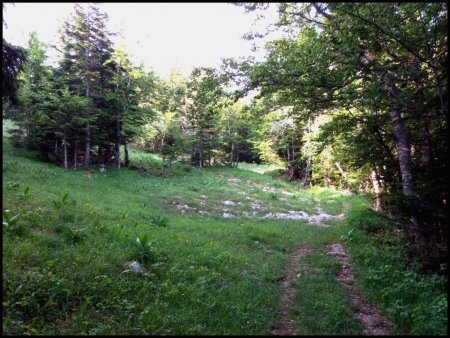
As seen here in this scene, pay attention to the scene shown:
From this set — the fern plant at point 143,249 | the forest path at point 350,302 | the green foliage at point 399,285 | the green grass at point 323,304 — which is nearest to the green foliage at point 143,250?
the fern plant at point 143,249

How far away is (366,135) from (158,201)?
1095cm

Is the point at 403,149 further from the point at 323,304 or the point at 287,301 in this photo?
the point at 287,301

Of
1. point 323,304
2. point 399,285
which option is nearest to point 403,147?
point 399,285

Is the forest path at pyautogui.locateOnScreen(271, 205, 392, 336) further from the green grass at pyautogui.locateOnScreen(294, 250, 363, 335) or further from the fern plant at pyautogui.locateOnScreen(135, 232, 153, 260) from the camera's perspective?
the fern plant at pyautogui.locateOnScreen(135, 232, 153, 260)

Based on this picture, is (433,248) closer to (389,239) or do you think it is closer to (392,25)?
(389,239)

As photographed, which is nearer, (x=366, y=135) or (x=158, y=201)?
(x=366, y=135)

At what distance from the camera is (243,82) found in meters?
9.79

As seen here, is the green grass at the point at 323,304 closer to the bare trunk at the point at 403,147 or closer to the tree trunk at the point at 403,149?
the tree trunk at the point at 403,149

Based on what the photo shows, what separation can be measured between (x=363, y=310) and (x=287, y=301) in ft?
4.93

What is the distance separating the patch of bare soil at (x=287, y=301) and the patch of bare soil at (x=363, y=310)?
47.6 inches

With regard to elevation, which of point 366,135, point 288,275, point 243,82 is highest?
point 243,82

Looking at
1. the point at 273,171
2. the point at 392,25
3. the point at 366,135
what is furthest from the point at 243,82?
the point at 273,171

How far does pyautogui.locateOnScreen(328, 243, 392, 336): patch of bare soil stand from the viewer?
209 inches

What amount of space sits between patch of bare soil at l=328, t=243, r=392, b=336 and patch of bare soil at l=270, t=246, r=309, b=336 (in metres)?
1.21
